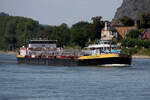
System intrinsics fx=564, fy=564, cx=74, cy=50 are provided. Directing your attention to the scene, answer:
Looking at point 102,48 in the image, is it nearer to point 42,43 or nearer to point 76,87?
point 42,43

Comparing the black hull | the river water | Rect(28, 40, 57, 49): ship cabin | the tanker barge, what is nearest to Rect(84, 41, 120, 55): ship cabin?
the tanker barge

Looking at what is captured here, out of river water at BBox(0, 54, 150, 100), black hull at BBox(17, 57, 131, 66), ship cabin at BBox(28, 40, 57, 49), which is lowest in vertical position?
river water at BBox(0, 54, 150, 100)

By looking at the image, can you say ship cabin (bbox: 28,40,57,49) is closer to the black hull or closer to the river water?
the black hull

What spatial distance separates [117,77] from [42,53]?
47.3 meters

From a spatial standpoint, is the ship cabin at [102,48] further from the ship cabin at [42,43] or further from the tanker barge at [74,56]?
the ship cabin at [42,43]

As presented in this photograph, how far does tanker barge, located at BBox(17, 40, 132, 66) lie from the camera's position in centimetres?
10244

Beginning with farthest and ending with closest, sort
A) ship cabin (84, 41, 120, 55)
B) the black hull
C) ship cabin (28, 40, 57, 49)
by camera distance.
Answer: ship cabin (28, 40, 57, 49), ship cabin (84, 41, 120, 55), the black hull

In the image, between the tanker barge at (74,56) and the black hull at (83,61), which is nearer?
the black hull at (83,61)

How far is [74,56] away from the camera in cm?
11094

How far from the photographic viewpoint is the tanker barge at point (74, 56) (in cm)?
10244

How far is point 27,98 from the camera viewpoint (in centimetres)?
5453

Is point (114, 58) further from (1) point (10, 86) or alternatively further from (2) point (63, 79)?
(1) point (10, 86)

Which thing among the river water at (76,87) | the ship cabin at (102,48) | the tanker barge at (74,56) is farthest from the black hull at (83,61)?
the river water at (76,87)

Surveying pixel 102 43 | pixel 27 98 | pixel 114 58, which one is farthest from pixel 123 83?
pixel 102 43
